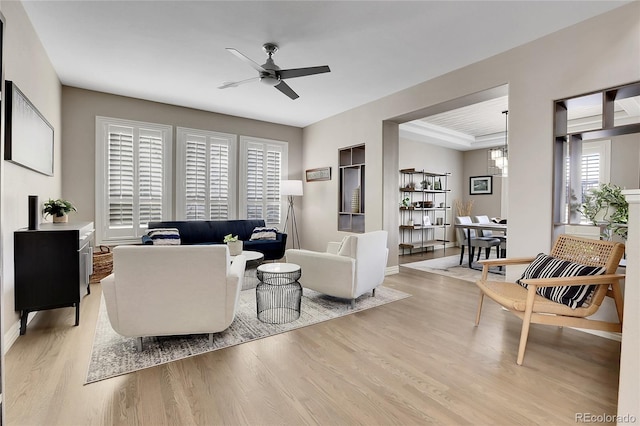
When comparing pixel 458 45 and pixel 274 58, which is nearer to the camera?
pixel 458 45

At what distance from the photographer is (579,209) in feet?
10.5

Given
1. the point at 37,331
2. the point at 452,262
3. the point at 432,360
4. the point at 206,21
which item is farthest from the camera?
the point at 452,262

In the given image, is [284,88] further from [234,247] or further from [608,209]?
[608,209]

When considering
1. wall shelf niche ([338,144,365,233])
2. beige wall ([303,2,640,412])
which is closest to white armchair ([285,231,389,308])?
beige wall ([303,2,640,412])

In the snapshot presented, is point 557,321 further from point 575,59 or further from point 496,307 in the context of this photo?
point 575,59

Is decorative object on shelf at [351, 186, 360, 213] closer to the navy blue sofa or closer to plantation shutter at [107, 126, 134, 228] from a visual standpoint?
the navy blue sofa

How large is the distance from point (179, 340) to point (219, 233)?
11.1 feet

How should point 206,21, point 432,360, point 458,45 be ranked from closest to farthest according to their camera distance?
point 432,360 < point 206,21 < point 458,45

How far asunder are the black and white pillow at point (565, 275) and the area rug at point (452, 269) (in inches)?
86.2

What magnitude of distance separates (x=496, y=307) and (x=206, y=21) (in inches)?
170

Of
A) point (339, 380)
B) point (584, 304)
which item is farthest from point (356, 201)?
point (339, 380)

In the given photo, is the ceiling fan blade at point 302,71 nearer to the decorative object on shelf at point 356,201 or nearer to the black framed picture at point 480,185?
the decorative object on shelf at point 356,201

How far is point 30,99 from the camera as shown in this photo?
10.6ft

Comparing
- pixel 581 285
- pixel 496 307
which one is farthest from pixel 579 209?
pixel 496 307
